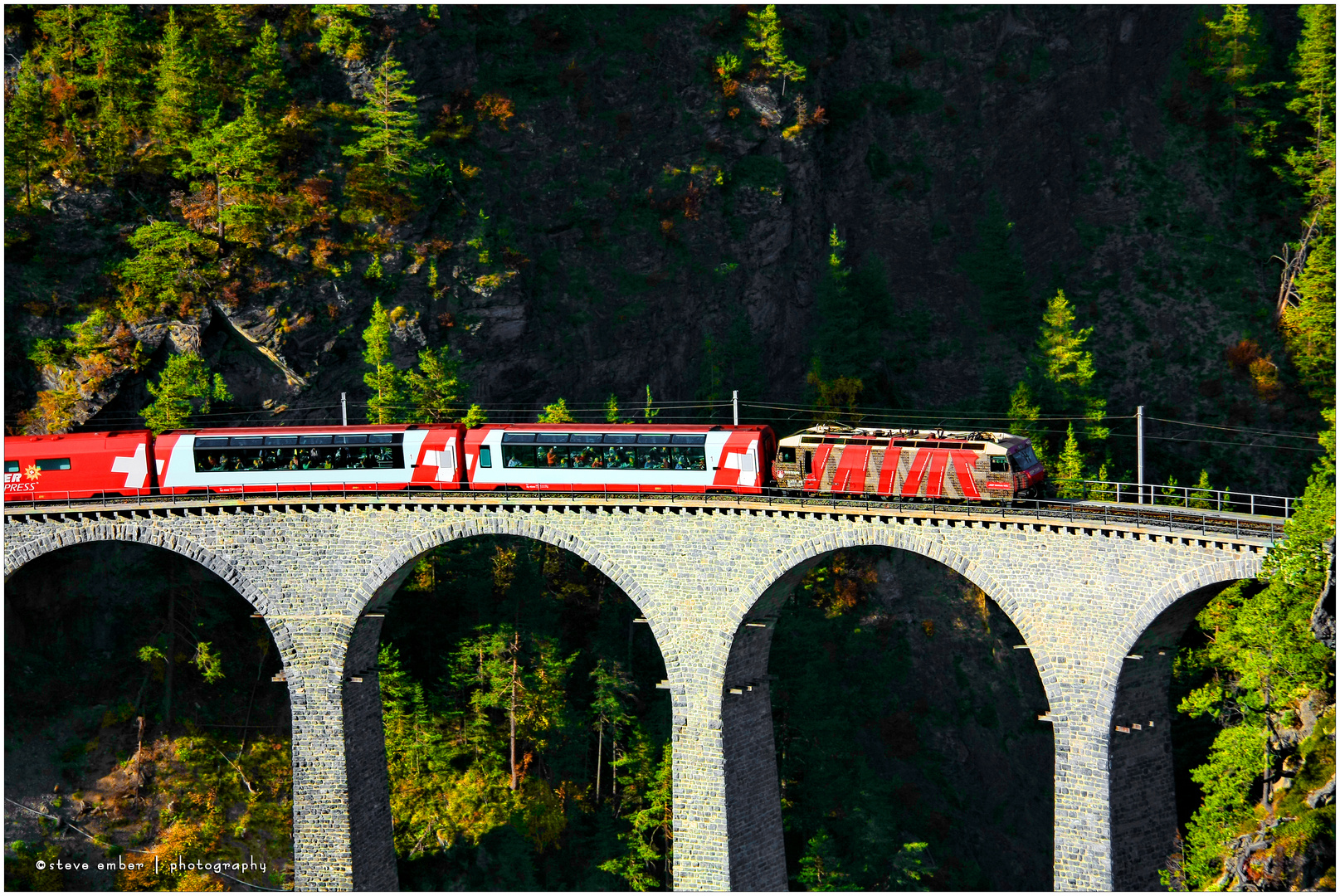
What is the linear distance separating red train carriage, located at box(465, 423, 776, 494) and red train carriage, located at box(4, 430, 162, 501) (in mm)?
15707

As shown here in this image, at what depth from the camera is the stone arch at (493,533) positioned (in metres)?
52.5

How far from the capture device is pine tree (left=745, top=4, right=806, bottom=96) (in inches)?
3351

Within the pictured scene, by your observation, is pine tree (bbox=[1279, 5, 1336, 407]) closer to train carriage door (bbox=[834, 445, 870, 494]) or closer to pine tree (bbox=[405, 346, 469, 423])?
train carriage door (bbox=[834, 445, 870, 494])

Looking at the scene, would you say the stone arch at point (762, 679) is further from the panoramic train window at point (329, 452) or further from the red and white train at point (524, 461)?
the panoramic train window at point (329, 452)

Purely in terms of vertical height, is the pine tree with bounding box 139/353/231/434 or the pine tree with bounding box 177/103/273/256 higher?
the pine tree with bounding box 177/103/273/256

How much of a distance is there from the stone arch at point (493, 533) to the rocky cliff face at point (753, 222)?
66.2 feet

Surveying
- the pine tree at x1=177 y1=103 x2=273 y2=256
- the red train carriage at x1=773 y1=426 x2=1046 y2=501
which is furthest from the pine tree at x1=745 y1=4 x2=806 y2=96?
the red train carriage at x1=773 y1=426 x2=1046 y2=501

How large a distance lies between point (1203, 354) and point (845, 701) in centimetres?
3292

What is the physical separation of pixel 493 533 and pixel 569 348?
2731cm

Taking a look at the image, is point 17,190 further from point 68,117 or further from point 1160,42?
point 1160,42

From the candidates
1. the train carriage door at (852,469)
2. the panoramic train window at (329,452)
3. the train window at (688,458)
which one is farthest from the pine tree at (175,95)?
the train carriage door at (852,469)

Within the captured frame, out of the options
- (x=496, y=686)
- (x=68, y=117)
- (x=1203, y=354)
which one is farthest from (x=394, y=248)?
(x=1203, y=354)

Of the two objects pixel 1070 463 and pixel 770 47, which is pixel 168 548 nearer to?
pixel 1070 463

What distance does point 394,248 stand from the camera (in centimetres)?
7438
